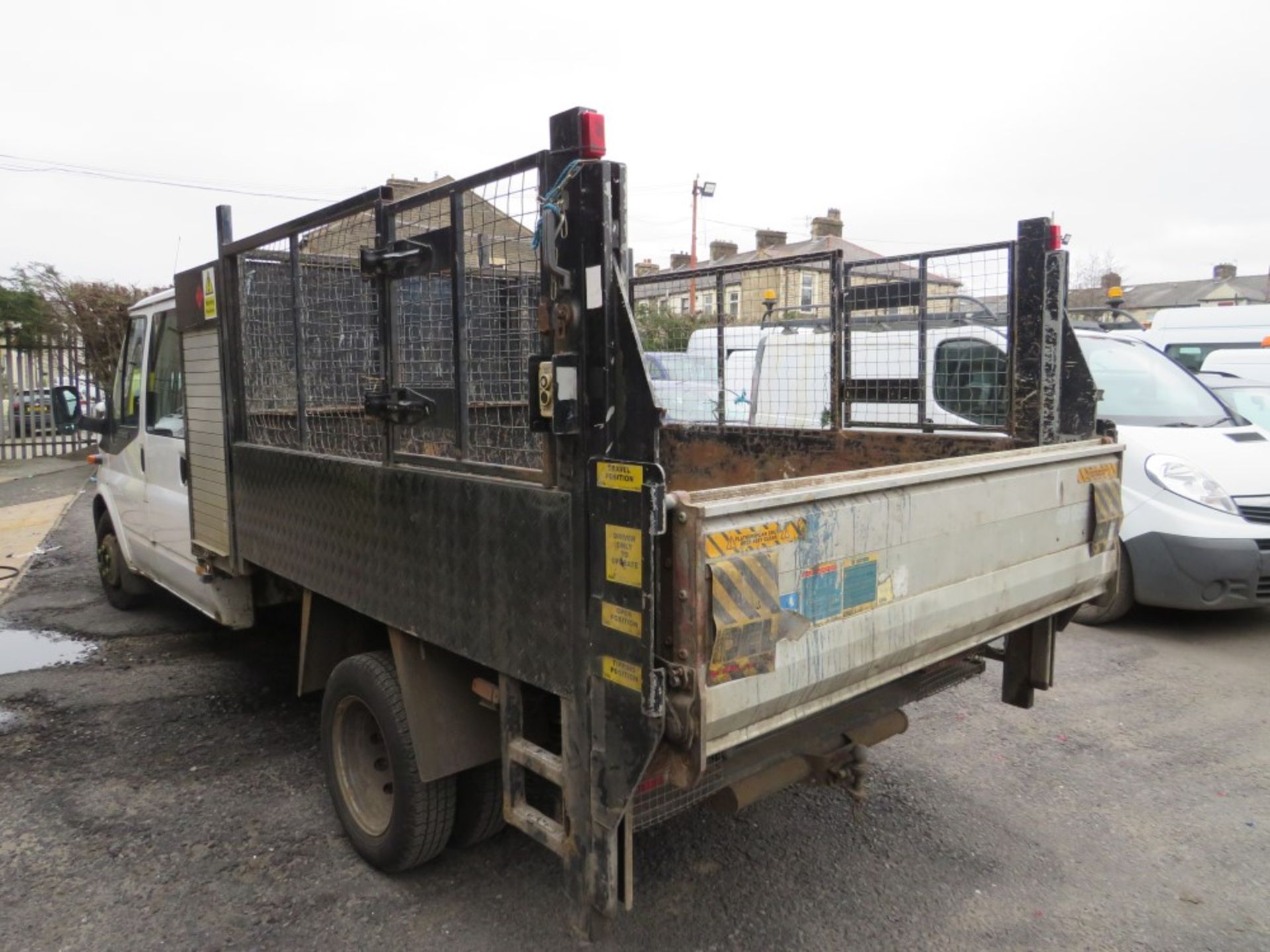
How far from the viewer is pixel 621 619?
207cm

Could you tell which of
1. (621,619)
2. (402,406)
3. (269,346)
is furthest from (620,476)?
(269,346)

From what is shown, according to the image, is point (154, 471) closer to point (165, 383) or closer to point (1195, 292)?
point (165, 383)

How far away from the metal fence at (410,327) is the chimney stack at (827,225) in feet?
111

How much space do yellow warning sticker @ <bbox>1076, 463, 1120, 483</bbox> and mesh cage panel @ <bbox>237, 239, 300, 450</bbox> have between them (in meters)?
3.05

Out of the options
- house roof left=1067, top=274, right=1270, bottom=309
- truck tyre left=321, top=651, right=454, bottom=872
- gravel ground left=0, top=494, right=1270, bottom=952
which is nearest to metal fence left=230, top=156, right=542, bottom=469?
truck tyre left=321, top=651, right=454, bottom=872

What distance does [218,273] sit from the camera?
4.09 metres

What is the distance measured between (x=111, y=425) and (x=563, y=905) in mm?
4764

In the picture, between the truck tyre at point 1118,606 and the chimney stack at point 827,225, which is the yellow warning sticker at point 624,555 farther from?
the chimney stack at point 827,225

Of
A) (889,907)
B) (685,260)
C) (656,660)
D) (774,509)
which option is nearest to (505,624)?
(656,660)

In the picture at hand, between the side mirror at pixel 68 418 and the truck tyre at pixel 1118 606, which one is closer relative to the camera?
the side mirror at pixel 68 418

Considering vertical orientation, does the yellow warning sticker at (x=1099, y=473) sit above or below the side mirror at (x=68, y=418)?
below

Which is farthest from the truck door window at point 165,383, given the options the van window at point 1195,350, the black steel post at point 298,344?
the van window at point 1195,350

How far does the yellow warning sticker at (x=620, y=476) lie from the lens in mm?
1993

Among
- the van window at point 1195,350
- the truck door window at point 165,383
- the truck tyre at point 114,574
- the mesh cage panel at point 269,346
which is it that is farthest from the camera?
the van window at point 1195,350
